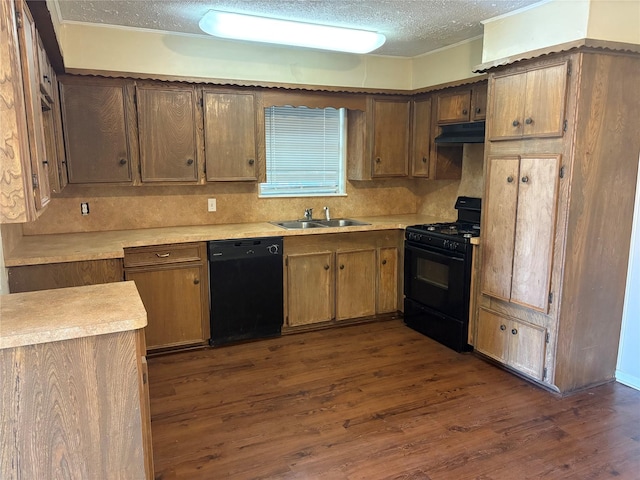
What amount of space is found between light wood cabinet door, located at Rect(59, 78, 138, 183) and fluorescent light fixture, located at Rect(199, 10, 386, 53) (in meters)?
0.86

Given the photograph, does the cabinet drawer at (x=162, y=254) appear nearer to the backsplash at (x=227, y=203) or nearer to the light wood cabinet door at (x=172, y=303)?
the light wood cabinet door at (x=172, y=303)

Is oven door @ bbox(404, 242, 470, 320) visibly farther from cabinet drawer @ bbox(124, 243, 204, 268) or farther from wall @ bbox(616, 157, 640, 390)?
cabinet drawer @ bbox(124, 243, 204, 268)

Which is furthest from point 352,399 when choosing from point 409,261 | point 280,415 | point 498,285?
point 409,261

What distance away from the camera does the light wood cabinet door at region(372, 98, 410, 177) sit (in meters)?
4.39

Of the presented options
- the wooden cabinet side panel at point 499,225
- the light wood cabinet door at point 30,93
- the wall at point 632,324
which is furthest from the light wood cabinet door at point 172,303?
the wall at point 632,324

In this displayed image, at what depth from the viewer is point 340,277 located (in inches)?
162

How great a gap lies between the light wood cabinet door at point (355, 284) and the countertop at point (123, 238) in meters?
0.25

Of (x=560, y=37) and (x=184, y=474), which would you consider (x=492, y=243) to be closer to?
(x=560, y=37)

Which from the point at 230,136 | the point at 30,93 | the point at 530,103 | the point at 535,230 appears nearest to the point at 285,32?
the point at 230,136

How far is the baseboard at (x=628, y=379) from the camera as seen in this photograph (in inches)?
121

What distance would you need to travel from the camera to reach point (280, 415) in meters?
2.76

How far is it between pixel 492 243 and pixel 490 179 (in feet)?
1.51

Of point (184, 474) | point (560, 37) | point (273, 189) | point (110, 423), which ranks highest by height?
point (560, 37)

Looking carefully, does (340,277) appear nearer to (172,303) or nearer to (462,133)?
(172,303)
